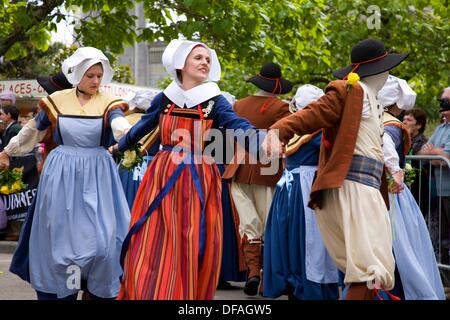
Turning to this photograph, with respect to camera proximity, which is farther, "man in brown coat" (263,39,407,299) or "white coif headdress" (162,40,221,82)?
"white coif headdress" (162,40,221,82)

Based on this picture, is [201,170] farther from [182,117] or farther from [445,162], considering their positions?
[445,162]

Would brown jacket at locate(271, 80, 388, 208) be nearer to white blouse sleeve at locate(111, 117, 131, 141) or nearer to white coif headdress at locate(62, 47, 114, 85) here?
white blouse sleeve at locate(111, 117, 131, 141)

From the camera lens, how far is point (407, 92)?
26.9 feet

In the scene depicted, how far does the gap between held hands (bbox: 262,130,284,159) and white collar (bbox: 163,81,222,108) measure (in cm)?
70

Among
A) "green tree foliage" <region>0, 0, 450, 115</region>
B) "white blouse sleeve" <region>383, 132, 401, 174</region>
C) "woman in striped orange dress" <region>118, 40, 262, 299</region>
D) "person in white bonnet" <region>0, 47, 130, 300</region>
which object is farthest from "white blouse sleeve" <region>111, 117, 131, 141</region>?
"green tree foliage" <region>0, 0, 450, 115</region>

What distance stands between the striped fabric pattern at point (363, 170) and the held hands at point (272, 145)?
58 centimetres

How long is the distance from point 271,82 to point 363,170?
359 centimetres

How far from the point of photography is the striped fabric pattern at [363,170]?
6320 millimetres

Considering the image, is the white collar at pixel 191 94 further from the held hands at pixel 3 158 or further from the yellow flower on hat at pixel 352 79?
the held hands at pixel 3 158

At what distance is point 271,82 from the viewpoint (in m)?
9.81

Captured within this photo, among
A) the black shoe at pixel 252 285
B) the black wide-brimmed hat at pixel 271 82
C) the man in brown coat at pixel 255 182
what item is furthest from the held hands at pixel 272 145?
the black wide-brimmed hat at pixel 271 82

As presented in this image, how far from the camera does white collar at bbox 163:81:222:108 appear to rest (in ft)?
21.5
